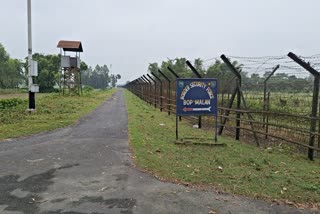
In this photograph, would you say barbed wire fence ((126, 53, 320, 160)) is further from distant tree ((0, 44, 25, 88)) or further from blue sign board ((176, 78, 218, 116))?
distant tree ((0, 44, 25, 88))

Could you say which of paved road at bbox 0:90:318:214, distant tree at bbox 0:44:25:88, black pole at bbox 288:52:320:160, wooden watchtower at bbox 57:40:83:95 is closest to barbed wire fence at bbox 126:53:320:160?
black pole at bbox 288:52:320:160

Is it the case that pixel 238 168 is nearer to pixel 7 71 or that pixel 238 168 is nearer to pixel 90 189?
pixel 90 189

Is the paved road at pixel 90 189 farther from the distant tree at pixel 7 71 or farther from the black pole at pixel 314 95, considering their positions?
the distant tree at pixel 7 71

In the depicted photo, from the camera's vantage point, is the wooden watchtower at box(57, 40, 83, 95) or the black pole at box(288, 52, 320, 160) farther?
the wooden watchtower at box(57, 40, 83, 95)

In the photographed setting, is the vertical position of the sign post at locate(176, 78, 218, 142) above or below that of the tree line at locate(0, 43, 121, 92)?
below

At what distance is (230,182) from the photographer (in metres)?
4.52

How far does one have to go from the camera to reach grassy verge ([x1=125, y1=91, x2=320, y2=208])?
4176mm

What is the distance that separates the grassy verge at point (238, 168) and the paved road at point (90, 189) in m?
0.36

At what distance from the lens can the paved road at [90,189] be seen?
3.57 metres

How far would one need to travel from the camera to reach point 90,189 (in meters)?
4.19

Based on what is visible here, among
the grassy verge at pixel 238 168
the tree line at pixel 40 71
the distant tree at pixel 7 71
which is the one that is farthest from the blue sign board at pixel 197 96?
the distant tree at pixel 7 71

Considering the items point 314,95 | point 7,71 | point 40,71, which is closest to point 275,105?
point 314,95

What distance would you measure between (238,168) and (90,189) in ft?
9.26

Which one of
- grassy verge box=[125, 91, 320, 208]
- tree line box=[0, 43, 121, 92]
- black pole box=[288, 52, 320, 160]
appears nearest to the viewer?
grassy verge box=[125, 91, 320, 208]
